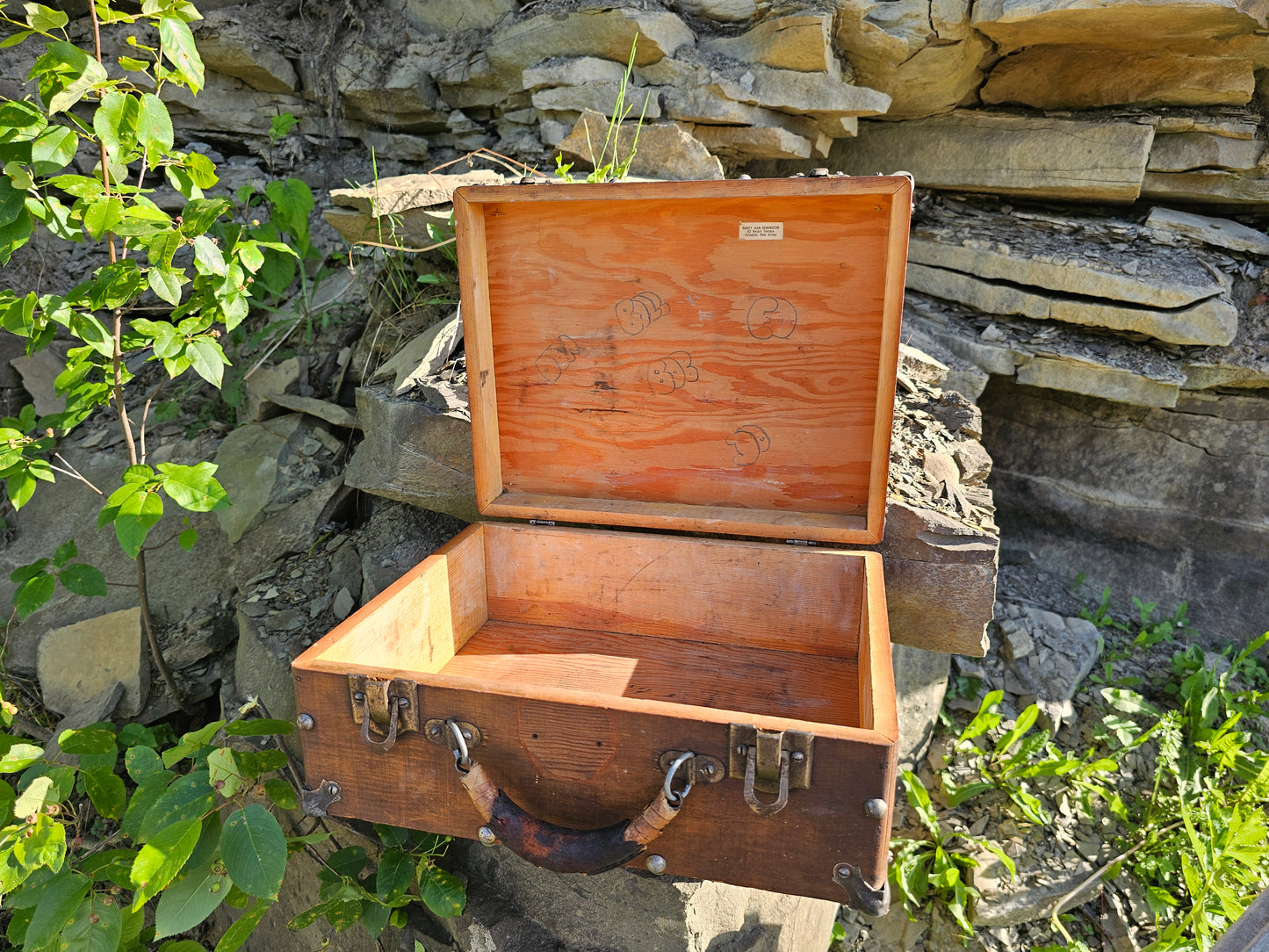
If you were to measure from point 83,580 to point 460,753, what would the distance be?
1330mm

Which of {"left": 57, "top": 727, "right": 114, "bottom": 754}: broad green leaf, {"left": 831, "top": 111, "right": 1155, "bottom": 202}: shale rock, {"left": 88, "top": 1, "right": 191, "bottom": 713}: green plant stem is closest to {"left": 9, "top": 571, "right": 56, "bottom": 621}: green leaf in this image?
{"left": 88, "top": 1, "right": 191, "bottom": 713}: green plant stem

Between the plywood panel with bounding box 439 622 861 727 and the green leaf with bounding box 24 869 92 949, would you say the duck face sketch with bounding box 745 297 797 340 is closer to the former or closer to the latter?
the plywood panel with bounding box 439 622 861 727

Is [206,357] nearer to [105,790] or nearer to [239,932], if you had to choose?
[105,790]

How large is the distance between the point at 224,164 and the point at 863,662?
13.4 feet

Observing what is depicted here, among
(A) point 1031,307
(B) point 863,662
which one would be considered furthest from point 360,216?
(A) point 1031,307

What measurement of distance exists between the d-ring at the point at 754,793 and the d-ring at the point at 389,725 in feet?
2.18

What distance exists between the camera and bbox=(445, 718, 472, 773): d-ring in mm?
1473

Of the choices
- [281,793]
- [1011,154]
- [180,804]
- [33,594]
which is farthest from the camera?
[1011,154]

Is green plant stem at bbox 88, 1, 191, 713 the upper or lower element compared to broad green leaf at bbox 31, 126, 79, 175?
lower

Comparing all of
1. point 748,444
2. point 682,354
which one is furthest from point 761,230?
point 748,444

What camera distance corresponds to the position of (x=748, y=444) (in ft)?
7.24

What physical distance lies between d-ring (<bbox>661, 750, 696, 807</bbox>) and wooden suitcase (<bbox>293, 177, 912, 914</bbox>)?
8cm

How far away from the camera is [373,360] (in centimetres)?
308

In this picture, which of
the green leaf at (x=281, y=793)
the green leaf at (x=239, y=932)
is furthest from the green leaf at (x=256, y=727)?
the green leaf at (x=239, y=932)
